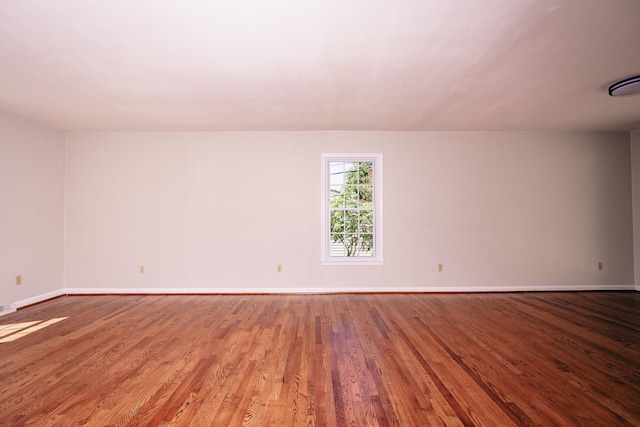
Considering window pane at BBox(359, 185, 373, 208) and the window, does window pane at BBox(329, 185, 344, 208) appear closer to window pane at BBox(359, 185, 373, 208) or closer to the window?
the window

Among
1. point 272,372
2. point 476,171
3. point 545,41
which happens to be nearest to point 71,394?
point 272,372

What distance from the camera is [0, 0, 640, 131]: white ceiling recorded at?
2197mm

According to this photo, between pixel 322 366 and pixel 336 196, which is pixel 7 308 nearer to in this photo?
pixel 322 366

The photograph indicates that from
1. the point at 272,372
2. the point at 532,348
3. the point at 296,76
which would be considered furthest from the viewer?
the point at 296,76

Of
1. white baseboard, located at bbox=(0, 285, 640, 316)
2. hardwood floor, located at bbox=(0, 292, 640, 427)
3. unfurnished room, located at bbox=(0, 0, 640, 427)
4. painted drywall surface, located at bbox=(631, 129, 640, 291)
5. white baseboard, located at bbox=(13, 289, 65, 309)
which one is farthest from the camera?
painted drywall surface, located at bbox=(631, 129, 640, 291)

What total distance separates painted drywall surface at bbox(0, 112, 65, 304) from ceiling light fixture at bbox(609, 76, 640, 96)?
23.2 feet

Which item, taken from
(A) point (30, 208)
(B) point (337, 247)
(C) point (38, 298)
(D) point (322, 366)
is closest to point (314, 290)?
(B) point (337, 247)

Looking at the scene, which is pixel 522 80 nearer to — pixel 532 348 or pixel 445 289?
pixel 532 348

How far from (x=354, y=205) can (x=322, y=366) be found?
3214mm

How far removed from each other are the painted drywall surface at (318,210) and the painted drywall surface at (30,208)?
205mm

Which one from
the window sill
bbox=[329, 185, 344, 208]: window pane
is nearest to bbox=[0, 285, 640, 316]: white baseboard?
the window sill

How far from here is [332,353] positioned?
2.82m

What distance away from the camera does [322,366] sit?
2.57 meters

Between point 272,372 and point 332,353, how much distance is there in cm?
58
